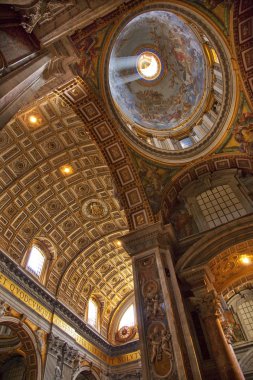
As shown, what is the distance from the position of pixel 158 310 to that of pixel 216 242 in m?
3.21

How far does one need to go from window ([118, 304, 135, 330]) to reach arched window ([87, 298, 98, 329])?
2319mm

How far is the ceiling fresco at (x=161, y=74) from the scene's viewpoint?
42.5 ft

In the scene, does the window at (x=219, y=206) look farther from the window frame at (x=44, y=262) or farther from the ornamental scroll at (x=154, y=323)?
the window frame at (x=44, y=262)

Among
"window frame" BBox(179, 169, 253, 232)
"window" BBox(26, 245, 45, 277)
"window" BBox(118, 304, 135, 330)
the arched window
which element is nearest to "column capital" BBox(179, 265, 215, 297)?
"window frame" BBox(179, 169, 253, 232)

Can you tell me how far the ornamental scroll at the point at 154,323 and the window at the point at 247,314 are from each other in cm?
1178

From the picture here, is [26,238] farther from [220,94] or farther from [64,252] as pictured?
[220,94]

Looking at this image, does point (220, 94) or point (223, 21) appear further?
point (220, 94)

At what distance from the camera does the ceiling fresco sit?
1295cm

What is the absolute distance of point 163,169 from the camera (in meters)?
12.4

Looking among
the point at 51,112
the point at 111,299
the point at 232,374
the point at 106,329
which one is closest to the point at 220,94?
the point at 51,112

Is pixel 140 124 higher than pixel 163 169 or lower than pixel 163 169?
higher

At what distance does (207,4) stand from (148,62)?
220 inches

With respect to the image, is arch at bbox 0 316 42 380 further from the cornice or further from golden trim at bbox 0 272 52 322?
the cornice

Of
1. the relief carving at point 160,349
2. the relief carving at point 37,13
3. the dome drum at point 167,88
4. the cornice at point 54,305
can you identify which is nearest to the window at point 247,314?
the cornice at point 54,305
